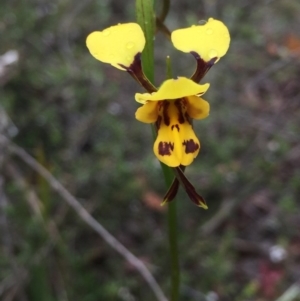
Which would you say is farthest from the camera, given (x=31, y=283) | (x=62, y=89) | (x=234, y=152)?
(x=234, y=152)

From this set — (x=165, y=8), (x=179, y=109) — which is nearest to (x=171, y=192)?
(x=179, y=109)

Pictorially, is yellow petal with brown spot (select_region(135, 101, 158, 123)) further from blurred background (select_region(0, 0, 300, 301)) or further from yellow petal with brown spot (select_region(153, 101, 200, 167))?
blurred background (select_region(0, 0, 300, 301))

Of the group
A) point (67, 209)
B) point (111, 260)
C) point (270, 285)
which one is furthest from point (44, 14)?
point (270, 285)

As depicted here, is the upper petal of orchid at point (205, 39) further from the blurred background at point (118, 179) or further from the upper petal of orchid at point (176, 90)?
the blurred background at point (118, 179)

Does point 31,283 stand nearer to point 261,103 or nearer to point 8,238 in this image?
point 8,238

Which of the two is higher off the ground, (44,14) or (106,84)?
(44,14)

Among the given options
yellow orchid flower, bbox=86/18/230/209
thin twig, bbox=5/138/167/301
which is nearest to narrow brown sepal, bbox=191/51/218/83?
yellow orchid flower, bbox=86/18/230/209

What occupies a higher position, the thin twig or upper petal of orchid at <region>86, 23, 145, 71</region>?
upper petal of orchid at <region>86, 23, 145, 71</region>
